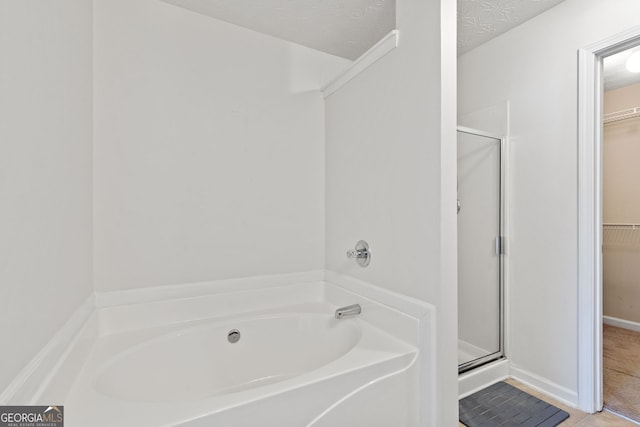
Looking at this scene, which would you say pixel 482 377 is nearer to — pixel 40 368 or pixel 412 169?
pixel 412 169

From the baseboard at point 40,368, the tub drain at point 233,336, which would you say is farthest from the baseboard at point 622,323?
the baseboard at point 40,368

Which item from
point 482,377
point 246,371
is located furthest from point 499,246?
point 246,371

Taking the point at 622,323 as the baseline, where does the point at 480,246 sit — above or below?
above

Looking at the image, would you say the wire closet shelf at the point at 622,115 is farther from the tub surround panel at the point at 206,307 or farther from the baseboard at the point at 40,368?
the baseboard at the point at 40,368

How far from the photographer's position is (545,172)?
184cm

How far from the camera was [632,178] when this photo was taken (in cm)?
287

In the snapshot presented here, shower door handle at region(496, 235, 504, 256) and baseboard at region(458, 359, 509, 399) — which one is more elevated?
shower door handle at region(496, 235, 504, 256)

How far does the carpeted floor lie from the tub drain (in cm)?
215

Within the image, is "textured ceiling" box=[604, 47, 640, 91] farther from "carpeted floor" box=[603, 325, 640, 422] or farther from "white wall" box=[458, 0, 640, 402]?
"carpeted floor" box=[603, 325, 640, 422]

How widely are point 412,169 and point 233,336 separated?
4.28 ft

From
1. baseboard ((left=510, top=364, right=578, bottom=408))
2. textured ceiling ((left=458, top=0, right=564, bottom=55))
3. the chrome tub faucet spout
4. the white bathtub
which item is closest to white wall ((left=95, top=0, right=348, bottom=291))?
the white bathtub

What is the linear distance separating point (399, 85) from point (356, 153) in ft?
1.53

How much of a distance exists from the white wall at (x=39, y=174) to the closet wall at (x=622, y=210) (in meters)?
4.37

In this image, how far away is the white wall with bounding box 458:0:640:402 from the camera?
1.70 m
